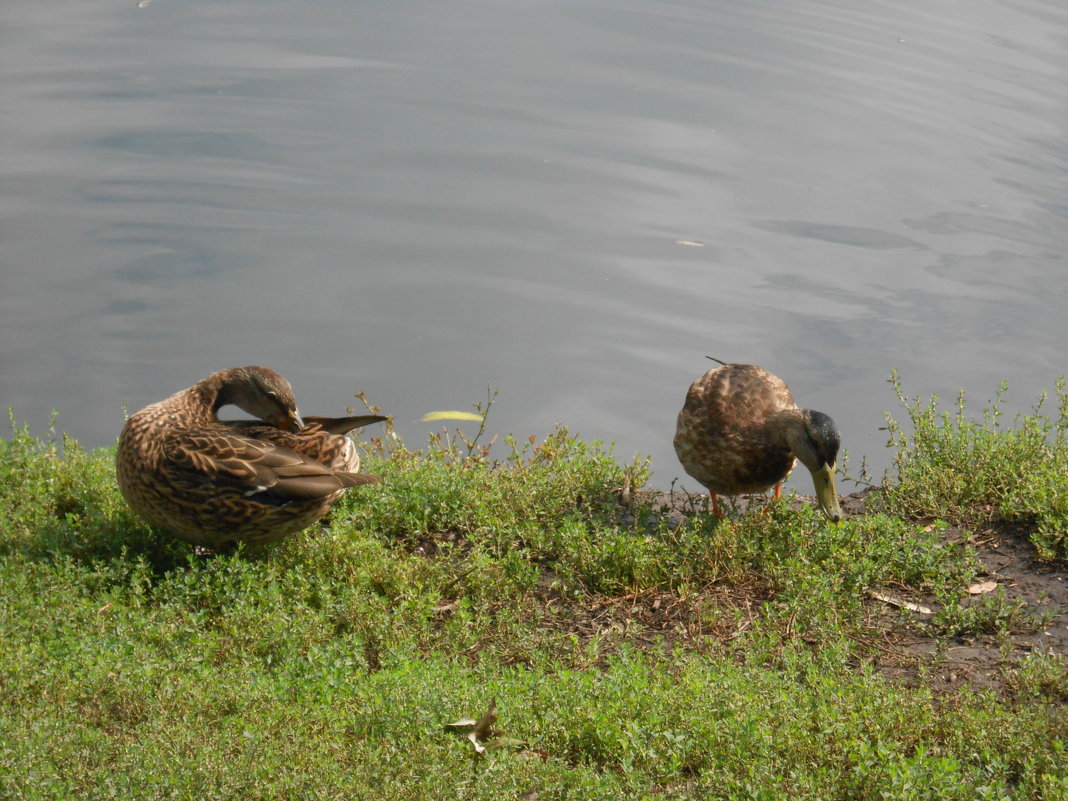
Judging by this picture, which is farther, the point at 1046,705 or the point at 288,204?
Result: the point at 288,204

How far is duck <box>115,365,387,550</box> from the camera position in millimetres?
Result: 5352

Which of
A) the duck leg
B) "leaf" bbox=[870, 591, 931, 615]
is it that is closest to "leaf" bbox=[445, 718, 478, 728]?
"leaf" bbox=[870, 591, 931, 615]

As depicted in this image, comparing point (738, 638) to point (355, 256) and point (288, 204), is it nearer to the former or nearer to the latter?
point (355, 256)

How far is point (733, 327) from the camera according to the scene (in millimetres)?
8758

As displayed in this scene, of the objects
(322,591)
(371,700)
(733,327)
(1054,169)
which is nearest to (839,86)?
(1054,169)

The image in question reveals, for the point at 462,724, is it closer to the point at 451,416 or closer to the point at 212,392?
the point at 212,392

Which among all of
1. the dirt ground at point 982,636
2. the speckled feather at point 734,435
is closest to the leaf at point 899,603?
the dirt ground at point 982,636

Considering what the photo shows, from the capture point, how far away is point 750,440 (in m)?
6.12

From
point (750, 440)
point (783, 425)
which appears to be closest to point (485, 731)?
point (750, 440)

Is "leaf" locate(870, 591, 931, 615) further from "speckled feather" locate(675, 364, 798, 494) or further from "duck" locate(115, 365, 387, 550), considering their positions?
"duck" locate(115, 365, 387, 550)

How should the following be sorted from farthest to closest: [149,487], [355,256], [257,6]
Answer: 1. [257,6]
2. [355,256]
3. [149,487]

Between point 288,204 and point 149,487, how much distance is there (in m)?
5.21

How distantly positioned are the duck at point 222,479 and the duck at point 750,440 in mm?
1844

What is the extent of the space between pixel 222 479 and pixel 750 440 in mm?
2787
